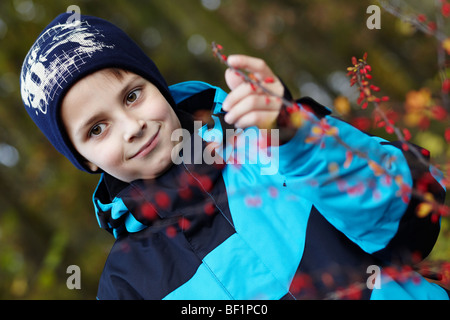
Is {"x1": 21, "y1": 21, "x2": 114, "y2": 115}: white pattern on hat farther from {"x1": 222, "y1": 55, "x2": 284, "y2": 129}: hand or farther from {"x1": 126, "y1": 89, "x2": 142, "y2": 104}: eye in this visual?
{"x1": 222, "y1": 55, "x2": 284, "y2": 129}: hand

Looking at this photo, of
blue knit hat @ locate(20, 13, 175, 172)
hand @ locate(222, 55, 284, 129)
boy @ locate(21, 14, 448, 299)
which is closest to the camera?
hand @ locate(222, 55, 284, 129)

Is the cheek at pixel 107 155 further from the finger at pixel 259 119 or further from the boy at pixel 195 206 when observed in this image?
the finger at pixel 259 119

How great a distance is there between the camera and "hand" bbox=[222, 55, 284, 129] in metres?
0.93

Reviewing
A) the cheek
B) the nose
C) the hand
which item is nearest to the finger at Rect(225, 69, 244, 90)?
the hand

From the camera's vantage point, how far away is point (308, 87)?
5844 millimetres

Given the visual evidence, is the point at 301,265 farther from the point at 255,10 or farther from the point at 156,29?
the point at 156,29

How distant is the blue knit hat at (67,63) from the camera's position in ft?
4.48

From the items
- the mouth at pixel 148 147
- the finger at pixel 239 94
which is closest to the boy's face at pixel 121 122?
the mouth at pixel 148 147

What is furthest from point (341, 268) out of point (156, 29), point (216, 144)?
point (156, 29)

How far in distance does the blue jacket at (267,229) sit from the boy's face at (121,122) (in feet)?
0.32

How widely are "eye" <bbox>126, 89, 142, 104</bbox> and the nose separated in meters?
0.08

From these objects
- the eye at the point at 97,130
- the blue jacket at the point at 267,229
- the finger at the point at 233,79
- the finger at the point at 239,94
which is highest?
the finger at the point at 233,79

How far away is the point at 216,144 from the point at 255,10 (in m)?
3.87

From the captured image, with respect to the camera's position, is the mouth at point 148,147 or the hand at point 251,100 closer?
the hand at point 251,100
